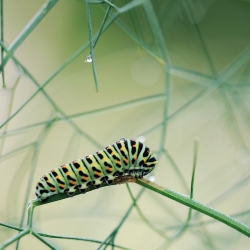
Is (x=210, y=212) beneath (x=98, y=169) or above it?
beneath

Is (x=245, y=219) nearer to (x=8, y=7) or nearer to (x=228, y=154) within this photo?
(x=228, y=154)

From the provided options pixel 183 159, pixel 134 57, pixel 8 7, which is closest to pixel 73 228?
pixel 183 159

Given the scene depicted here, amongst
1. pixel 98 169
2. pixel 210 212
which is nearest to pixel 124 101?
pixel 98 169

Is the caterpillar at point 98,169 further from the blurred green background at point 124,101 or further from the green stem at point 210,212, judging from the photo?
the blurred green background at point 124,101

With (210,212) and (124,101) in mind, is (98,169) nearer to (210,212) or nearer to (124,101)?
(210,212)

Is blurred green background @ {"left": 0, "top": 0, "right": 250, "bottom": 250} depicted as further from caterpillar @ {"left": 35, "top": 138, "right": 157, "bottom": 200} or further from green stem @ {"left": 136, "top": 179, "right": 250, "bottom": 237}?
green stem @ {"left": 136, "top": 179, "right": 250, "bottom": 237}

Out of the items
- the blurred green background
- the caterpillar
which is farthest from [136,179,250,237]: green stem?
the blurred green background

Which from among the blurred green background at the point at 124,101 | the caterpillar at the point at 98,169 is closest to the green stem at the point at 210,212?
the caterpillar at the point at 98,169

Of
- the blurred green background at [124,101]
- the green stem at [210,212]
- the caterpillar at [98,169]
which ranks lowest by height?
the green stem at [210,212]
